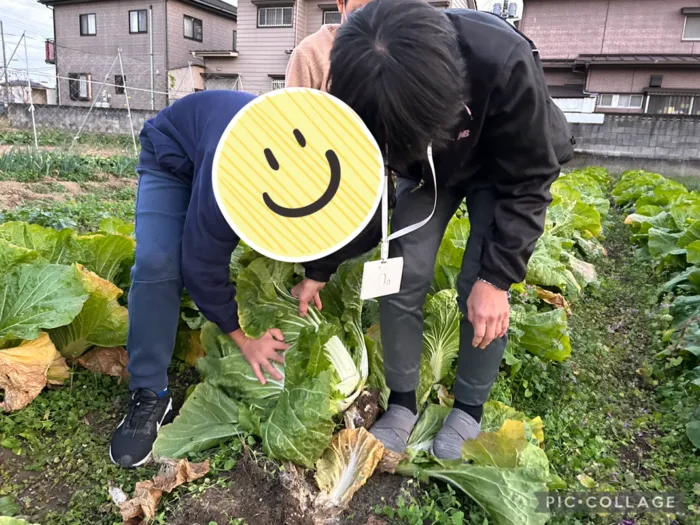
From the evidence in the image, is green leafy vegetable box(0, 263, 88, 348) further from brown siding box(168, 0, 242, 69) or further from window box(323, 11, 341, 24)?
brown siding box(168, 0, 242, 69)

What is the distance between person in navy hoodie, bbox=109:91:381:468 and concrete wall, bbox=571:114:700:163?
14.4 m

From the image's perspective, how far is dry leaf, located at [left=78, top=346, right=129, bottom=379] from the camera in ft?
8.29

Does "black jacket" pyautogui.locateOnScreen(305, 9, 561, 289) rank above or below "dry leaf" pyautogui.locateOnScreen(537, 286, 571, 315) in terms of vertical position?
above

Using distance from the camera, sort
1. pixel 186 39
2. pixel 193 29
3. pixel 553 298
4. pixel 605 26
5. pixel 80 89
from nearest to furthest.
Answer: pixel 553 298
pixel 605 26
pixel 186 39
pixel 193 29
pixel 80 89

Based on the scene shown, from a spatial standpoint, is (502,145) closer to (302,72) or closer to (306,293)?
(306,293)

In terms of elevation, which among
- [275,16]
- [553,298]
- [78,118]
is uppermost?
[275,16]

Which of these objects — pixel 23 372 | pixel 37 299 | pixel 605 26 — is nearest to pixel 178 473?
pixel 23 372

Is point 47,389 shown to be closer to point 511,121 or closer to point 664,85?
point 511,121

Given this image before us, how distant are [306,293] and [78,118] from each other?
17312mm

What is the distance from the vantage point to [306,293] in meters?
2.02

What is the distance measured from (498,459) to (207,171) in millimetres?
1343

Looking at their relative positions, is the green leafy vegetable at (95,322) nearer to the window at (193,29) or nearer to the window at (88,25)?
the window at (193,29)

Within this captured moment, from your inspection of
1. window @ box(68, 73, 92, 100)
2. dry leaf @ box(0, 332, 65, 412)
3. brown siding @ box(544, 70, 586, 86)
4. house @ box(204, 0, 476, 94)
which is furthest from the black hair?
window @ box(68, 73, 92, 100)

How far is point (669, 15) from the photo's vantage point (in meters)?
19.3
